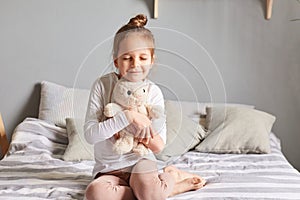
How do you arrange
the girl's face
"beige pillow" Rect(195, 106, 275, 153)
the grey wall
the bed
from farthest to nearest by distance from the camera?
the grey wall → "beige pillow" Rect(195, 106, 275, 153) → the bed → the girl's face

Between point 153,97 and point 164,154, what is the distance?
20cm

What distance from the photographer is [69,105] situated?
2.65 meters

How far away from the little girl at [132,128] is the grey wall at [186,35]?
1.03 m

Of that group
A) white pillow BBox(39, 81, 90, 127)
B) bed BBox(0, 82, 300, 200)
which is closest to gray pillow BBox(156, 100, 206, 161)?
bed BBox(0, 82, 300, 200)

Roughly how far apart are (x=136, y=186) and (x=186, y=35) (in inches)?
48.2

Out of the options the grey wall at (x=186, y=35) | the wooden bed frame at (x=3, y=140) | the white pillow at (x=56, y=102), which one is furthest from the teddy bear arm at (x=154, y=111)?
the wooden bed frame at (x=3, y=140)

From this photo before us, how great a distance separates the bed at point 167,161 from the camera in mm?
1720

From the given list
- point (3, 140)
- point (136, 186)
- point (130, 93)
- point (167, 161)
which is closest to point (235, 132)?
point (167, 161)

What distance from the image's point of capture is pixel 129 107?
1.55m

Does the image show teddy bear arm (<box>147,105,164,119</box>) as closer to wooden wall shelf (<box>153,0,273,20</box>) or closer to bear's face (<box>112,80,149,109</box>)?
bear's face (<box>112,80,149,109</box>)

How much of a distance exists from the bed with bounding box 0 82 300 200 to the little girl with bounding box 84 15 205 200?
0.06 metres

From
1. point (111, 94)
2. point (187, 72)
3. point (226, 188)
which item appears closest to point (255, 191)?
point (226, 188)

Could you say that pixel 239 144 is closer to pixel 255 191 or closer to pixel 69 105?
pixel 255 191

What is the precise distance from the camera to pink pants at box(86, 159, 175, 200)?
1.62m
